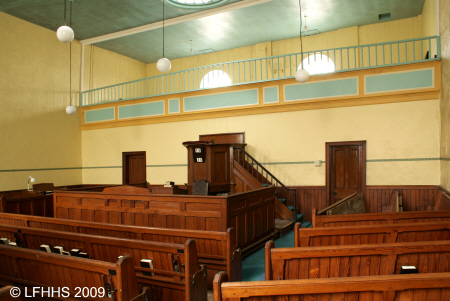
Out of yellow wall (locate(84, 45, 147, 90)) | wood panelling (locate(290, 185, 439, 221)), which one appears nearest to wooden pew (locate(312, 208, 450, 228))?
wood panelling (locate(290, 185, 439, 221))

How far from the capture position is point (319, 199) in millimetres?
8195

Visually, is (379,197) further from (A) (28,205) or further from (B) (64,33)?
(A) (28,205)

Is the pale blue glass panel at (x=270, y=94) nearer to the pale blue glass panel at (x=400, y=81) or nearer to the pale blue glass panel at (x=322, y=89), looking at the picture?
the pale blue glass panel at (x=322, y=89)

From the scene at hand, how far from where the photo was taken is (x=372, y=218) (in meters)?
3.92

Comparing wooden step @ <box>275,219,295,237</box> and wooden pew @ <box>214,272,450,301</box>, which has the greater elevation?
wooden pew @ <box>214,272,450,301</box>

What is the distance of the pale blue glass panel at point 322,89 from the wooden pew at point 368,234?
520 cm

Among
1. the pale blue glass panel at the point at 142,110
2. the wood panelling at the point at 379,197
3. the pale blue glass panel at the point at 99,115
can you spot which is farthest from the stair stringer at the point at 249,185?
the pale blue glass panel at the point at 99,115

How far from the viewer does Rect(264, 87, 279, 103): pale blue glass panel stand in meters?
8.74

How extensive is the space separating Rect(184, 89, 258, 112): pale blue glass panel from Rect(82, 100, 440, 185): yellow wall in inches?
15.9

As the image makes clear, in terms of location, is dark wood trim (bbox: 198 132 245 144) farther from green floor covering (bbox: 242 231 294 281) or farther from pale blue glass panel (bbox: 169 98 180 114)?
green floor covering (bbox: 242 231 294 281)

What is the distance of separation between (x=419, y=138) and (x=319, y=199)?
2.63m

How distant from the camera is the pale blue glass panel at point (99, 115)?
1142cm

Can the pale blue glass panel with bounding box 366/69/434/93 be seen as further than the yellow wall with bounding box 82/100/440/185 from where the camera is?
No

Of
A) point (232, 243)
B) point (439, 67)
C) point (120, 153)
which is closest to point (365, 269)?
point (232, 243)
